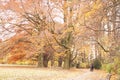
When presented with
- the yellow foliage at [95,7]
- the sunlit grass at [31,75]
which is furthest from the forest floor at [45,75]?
the yellow foliage at [95,7]

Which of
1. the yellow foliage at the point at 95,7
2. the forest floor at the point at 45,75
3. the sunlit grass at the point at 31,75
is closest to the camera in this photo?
the yellow foliage at the point at 95,7

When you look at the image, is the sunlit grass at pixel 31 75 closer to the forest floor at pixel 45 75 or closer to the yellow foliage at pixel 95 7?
the forest floor at pixel 45 75

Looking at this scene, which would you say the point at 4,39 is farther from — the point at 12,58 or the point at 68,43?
the point at 68,43

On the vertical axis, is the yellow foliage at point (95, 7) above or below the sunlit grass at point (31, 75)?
above

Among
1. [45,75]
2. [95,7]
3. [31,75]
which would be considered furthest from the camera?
[45,75]

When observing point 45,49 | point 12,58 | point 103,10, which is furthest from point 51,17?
point 103,10

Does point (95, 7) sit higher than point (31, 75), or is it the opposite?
point (95, 7)

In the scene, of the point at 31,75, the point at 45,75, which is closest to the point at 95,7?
the point at 31,75

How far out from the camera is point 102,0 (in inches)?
434

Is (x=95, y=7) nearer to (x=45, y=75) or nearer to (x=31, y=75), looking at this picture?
(x=31, y=75)

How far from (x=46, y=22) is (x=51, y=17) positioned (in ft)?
3.27

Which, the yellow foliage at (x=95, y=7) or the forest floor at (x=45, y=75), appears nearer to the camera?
the yellow foliage at (x=95, y=7)

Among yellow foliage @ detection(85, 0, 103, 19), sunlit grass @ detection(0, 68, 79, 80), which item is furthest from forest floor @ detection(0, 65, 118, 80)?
yellow foliage @ detection(85, 0, 103, 19)

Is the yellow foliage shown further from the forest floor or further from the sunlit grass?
the sunlit grass
